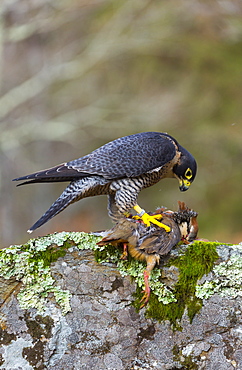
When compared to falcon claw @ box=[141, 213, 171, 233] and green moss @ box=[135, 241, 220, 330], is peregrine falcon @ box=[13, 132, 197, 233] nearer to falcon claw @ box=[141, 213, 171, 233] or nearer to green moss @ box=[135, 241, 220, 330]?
falcon claw @ box=[141, 213, 171, 233]

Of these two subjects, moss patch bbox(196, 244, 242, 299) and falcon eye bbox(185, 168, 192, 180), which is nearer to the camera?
moss patch bbox(196, 244, 242, 299)

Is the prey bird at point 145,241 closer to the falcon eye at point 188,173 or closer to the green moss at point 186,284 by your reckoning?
the green moss at point 186,284

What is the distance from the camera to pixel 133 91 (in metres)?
13.6

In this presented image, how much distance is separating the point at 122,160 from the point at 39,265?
1.39 metres

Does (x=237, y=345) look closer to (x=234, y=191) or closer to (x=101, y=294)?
(x=101, y=294)

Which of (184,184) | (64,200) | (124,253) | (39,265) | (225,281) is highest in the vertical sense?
(184,184)

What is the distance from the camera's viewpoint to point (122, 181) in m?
3.90

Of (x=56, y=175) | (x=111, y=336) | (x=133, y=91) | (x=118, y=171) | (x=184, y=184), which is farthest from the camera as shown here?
(x=133, y=91)

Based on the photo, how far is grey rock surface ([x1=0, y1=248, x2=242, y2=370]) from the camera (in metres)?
2.54

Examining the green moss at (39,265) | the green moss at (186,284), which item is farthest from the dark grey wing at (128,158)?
the green moss at (186,284)

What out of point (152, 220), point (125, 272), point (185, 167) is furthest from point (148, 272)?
point (185, 167)

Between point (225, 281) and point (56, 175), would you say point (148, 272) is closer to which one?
point (225, 281)

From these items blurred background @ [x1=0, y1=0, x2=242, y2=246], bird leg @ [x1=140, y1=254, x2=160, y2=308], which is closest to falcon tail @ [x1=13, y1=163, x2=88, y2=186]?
bird leg @ [x1=140, y1=254, x2=160, y2=308]

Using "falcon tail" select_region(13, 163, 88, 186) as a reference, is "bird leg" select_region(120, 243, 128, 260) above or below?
below
